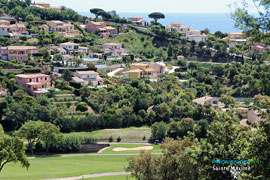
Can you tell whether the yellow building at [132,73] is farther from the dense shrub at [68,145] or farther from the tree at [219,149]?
the tree at [219,149]

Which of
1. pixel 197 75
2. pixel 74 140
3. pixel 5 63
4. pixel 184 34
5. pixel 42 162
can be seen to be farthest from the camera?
pixel 184 34

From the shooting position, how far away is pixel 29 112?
52.9 metres

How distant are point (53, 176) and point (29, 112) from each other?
22247 mm

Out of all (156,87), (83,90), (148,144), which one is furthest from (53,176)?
(156,87)

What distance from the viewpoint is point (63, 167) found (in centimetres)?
3741

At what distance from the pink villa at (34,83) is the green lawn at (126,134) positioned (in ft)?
43.6

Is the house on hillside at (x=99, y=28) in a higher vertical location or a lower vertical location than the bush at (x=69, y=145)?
higher

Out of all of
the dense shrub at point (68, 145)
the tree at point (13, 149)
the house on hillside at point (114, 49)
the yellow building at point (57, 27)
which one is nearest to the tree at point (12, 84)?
the dense shrub at point (68, 145)

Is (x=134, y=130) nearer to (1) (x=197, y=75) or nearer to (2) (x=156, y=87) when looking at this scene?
(2) (x=156, y=87)

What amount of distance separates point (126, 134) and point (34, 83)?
18.5m

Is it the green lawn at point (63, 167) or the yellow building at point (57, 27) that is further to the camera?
the yellow building at point (57, 27)

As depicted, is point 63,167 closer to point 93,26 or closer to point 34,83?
point 34,83

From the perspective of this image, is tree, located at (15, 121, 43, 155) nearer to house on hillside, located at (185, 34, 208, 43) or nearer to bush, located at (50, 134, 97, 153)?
bush, located at (50, 134, 97, 153)

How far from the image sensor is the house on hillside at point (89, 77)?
68231mm
